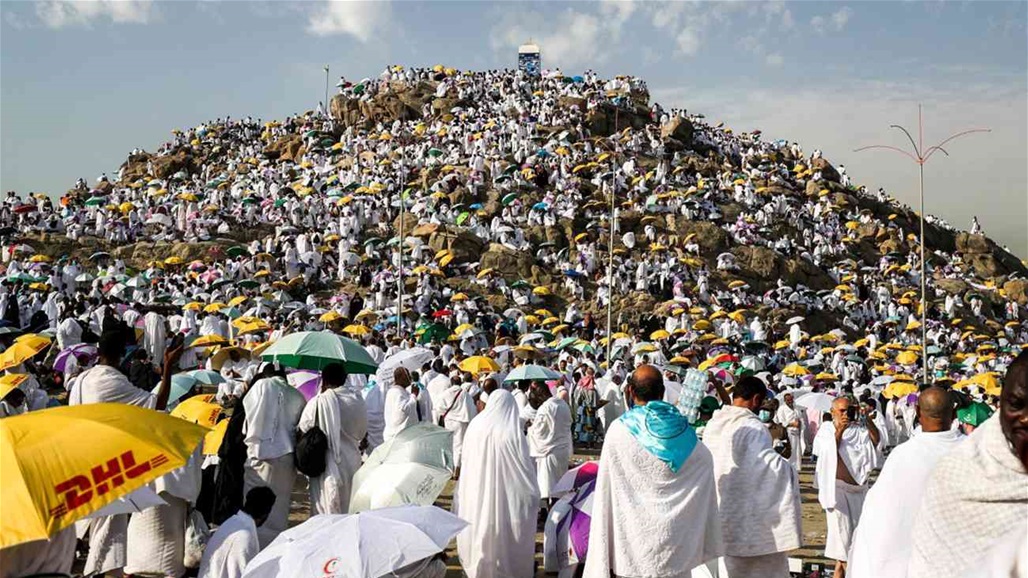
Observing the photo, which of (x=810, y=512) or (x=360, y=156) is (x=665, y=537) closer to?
(x=810, y=512)

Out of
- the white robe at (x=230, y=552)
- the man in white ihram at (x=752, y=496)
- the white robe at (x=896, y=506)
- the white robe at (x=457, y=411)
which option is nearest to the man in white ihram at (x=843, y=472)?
the man in white ihram at (x=752, y=496)

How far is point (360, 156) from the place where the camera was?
47.7 m

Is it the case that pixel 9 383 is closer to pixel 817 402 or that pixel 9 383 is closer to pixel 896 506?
pixel 896 506

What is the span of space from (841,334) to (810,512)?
73.1ft

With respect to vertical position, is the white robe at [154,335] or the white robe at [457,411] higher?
the white robe at [154,335]

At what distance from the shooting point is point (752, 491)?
5055 millimetres

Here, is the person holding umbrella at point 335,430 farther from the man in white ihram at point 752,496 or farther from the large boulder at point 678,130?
the large boulder at point 678,130

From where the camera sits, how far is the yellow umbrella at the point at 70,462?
3.13 meters

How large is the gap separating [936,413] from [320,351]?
18.6ft

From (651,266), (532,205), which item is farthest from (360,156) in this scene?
(651,266)

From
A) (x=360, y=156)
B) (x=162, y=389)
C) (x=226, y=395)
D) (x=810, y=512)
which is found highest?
(x=360, y=156)

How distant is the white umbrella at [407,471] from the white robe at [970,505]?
3.93 meters

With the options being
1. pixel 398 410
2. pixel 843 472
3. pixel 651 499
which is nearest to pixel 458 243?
pixel 398 410

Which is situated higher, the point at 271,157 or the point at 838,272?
the point at 271,157
